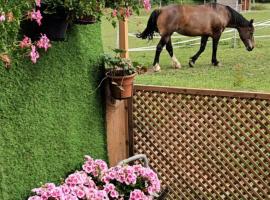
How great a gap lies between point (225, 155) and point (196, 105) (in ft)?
1.71

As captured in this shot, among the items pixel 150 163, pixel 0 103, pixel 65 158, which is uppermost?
pixel 0 103

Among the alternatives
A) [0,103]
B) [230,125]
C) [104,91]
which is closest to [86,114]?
[104,91]

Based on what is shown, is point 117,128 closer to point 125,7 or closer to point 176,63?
point 125,7

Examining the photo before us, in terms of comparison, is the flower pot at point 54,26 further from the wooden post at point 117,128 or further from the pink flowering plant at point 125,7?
the wooden post at point 117,128

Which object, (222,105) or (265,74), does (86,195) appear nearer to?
(222,105)

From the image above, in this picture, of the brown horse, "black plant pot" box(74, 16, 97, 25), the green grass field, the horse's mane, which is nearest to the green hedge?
"black plant pot" box(74, 16, 97, 25)

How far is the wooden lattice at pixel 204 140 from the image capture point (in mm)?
3943

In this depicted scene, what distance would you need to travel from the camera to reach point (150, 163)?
14.3ft

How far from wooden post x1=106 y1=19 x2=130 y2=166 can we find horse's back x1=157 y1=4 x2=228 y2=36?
19.1 feet

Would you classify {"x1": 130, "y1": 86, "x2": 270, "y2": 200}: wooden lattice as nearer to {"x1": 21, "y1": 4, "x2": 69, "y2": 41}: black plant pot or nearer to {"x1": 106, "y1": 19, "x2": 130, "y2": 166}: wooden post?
{"x1": 106, "y1": 19, "x2": 130, "y2": 166}: wooden post

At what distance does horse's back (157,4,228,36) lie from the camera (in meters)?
10.0

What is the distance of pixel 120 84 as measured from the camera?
3660mm

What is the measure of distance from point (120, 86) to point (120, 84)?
0.7 inches

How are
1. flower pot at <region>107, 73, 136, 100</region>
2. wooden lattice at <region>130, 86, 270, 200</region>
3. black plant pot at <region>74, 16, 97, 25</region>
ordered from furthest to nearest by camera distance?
wooden lattice at <region>130, 86, 270, 200</region> → flower pot at <region>107, 73, 136, 100</region> → black plant pot at <region>74, 16, 97, 25</region>
